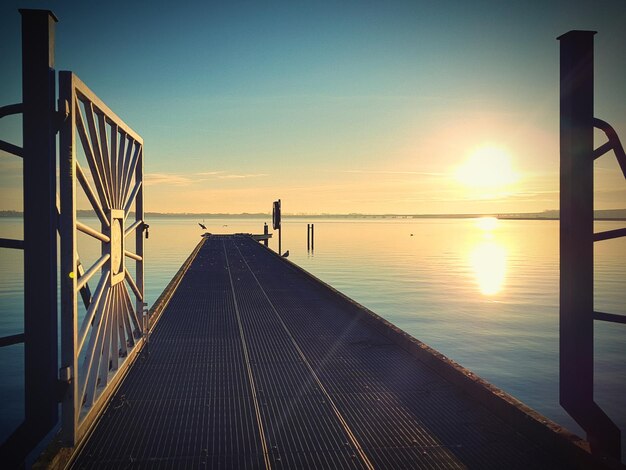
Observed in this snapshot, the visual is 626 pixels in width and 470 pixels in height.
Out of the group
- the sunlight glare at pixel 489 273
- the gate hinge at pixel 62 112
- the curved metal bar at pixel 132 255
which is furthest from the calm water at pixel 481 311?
the gate hinge at pixel 62 112

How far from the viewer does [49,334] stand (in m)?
A: 5.26

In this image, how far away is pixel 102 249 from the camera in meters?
7.24

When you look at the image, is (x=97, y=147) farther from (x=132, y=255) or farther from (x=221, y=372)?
(x=221, y=372)

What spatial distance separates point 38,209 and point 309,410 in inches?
159

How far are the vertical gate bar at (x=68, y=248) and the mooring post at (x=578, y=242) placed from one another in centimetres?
610

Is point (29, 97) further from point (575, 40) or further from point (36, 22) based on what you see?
point (575, 40)

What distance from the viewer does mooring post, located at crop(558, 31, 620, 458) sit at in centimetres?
684

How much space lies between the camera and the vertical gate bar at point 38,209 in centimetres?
517

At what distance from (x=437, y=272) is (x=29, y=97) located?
34.8m

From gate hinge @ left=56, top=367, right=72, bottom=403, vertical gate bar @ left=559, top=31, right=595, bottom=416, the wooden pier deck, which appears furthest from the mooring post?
gate hinge @ left=56, top=367, right=72, bottom=403

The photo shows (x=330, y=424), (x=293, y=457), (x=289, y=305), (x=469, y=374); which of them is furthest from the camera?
(x=289, y=305)

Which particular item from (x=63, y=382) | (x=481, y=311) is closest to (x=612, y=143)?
(x=63, y=382)

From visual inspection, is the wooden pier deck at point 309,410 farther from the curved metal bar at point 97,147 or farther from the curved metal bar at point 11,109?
the curved metal bar at point 11,109

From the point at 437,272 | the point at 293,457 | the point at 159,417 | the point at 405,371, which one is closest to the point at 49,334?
the point at 159,417
